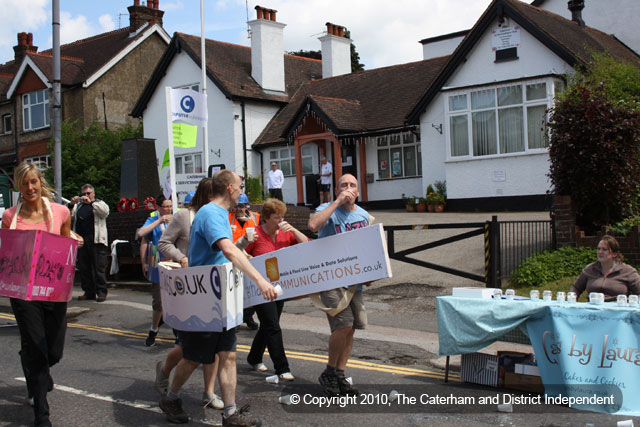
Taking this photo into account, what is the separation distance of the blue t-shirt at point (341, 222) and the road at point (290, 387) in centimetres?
149

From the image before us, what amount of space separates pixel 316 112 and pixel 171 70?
364 inches

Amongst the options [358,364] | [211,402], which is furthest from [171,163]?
[211,402]

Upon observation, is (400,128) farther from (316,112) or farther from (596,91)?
(596,91)

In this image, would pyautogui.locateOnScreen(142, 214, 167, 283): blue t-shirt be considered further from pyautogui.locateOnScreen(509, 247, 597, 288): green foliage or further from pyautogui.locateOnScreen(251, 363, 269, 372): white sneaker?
pyautogui.locateOnScreen(509, 247, 597, 288): green foliage

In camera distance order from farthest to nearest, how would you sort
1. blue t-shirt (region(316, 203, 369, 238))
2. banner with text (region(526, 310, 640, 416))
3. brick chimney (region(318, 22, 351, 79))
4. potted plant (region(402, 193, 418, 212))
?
brick chimney (region(318, 22, 351, 79)) → potted plant (region(402, 193, 418, 212)) → blue t-shirt (region(316, 203, 369, 238)) → banner with text (region(526, 310, 640, 416))

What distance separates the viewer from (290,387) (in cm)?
629

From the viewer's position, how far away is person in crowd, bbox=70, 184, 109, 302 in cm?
1259

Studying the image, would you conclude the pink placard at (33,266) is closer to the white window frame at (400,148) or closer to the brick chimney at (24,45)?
the white window frame at (400,148)

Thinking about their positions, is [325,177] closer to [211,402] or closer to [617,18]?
[617,18]

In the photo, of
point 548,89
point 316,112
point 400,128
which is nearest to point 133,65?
point 316,112

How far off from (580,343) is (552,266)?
589 centimetres

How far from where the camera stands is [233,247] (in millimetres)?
4852

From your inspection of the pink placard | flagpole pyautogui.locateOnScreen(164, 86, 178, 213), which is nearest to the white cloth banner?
flagpole pyautogui.locateOnScreen(164, 86, 178, 213)

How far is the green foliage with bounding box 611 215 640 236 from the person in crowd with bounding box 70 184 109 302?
9.09 m
